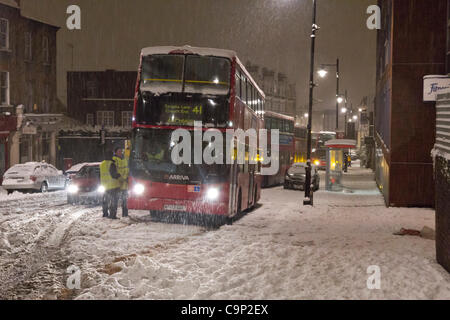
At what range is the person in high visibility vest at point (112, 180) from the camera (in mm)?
14094

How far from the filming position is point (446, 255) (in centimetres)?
802

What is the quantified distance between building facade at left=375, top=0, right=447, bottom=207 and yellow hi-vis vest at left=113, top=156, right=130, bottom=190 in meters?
9.97

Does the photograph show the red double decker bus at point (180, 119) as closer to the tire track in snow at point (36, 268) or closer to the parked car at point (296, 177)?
the tire track in snow at point (36, 268)

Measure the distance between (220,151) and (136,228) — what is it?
2.91 m

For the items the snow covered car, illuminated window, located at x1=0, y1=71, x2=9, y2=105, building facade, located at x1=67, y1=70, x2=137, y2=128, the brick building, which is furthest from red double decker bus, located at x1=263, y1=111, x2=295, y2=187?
building facade, located at x1=67, y1=70, x2=137, y2=128

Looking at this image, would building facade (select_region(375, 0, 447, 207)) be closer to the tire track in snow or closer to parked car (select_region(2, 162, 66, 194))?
the tire track in snow

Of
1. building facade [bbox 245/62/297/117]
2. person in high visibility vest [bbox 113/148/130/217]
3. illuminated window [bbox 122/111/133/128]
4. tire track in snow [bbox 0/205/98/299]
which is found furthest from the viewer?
building facade [bbox 245/62/297/117]

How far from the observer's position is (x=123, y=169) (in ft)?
47.1

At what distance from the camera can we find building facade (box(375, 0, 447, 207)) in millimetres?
18906

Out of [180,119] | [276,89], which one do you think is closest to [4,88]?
[180,119]

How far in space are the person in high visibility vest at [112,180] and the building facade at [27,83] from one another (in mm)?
21673

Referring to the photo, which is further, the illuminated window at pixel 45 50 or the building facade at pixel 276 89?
the building facade at pixel 276 89

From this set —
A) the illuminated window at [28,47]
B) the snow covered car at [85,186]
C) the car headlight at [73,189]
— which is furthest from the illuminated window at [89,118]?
the car headlight at [73,189]
